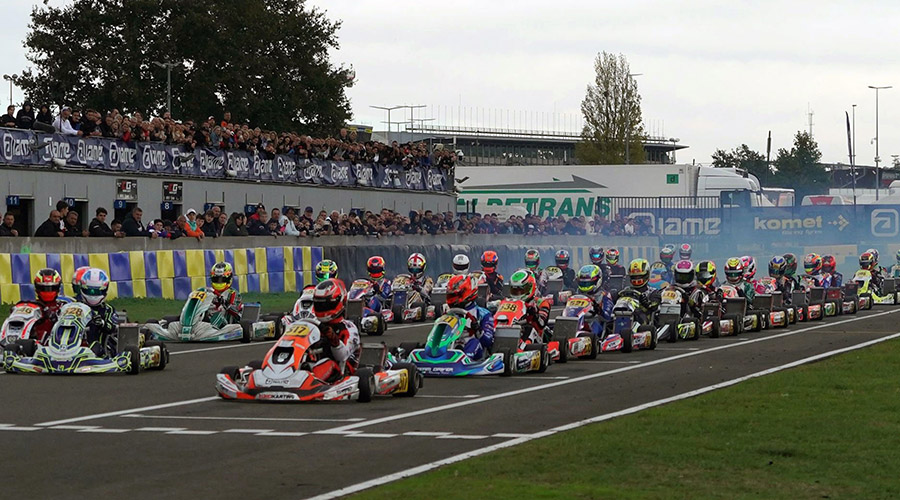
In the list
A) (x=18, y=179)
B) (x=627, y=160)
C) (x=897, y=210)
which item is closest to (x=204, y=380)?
(x=18, y=179)

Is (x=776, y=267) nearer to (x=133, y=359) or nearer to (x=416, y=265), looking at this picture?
(x=416, y=265)

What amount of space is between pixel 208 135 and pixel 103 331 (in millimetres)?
19029

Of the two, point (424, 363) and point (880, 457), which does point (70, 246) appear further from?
point (880, 457)

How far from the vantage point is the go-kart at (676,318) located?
2402cm

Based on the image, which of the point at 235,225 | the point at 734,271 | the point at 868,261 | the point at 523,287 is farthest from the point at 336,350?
the point at 868,261

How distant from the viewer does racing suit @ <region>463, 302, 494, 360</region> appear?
1812 centimetres

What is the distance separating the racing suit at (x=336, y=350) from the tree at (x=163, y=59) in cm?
4061

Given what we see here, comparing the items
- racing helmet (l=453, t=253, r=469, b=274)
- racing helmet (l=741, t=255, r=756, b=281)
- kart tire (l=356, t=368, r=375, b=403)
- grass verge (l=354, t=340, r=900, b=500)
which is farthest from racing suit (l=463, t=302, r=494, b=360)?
racing helmet (l=741, t=255, r=756, b=281)

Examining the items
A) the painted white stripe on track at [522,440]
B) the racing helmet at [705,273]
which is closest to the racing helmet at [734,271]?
the racing helmet at [705,273]

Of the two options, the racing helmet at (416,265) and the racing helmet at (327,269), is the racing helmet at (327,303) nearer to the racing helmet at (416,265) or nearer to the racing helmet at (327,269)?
the racing helmet at (327,269)

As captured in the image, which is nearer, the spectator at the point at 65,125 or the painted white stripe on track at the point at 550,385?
the painted white stripe on track at the point at 550,385

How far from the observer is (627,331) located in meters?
21.9

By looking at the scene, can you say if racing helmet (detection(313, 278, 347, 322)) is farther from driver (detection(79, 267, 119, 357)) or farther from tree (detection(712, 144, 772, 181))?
tree (detection(712, 144, 772, 181))

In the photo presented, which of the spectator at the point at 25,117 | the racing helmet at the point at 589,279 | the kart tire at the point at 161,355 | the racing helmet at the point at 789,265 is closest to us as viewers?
the kart tire at the point at 161,355
